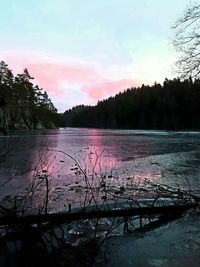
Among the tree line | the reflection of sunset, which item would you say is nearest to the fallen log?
the reflection of sunset

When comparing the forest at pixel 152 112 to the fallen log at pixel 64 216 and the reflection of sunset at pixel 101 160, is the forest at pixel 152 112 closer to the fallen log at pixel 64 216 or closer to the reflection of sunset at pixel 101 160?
the reflection of sunset at pixel 101 160

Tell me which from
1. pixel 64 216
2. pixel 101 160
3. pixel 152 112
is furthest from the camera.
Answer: pixel 152 112

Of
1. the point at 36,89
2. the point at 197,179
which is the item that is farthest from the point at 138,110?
the point at 197,179

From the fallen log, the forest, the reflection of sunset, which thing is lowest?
the reflection of sunset

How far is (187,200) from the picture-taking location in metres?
10.2

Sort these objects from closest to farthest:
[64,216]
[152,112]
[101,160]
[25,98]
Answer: [64,216] → [101,160] → [25,98] → [152,112]

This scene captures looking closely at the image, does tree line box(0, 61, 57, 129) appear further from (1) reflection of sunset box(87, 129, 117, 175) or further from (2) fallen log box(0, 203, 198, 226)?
(2) fallen log box(0, 203, 198, 226)

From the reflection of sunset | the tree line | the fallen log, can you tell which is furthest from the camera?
the tree line

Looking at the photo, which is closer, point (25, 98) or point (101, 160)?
point (101, 160)

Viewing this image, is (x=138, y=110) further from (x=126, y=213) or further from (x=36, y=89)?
(x=126, y=213)

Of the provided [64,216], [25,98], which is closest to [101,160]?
[64,216]

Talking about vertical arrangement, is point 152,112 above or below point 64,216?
above

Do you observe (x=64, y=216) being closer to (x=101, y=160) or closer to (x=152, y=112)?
(x=101, y=160)

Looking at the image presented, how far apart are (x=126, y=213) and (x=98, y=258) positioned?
1.11m
